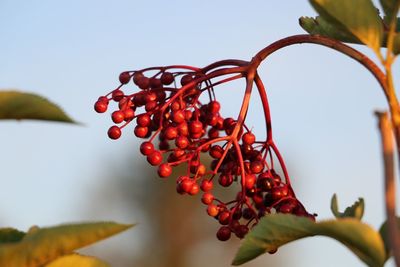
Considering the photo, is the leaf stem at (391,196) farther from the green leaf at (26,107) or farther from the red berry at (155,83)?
the red berry at (155,83)

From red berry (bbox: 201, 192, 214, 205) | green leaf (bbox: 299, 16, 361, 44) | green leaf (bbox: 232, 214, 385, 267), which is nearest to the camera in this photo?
green leaf (bbox: 232, 214, 385, 267)

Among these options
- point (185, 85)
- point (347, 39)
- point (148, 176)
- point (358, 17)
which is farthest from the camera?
point (148, 176)

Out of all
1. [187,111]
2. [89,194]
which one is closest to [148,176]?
[89,194]

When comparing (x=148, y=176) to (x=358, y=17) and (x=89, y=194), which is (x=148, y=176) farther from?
(x=358, y=17)

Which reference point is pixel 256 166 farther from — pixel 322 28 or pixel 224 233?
pixel 322 28

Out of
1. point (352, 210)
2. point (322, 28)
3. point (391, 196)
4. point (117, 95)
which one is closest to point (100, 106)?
point (117, 95)

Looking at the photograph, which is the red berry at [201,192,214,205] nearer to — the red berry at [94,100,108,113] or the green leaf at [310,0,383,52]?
the red berry at [94,100,108,113]

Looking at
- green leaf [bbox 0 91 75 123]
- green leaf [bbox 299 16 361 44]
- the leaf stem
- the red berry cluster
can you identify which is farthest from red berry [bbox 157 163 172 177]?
the leaf stem
